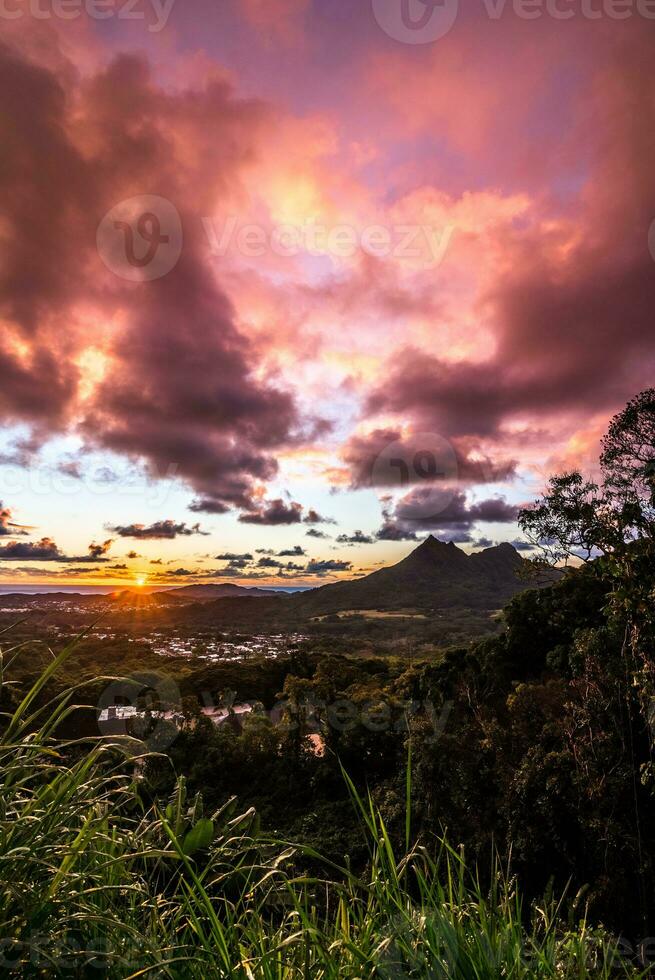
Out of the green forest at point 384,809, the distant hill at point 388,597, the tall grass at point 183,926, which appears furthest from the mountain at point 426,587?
the tall grass at point 183,926

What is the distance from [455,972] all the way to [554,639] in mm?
24589

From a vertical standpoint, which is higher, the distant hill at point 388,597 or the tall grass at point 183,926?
the tall grass at point 183,926

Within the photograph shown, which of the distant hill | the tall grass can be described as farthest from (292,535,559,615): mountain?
the tall grass

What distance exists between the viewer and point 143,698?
99.4 feet

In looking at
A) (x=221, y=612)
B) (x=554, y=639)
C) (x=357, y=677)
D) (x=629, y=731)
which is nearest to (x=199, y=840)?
(x=629, y=731)

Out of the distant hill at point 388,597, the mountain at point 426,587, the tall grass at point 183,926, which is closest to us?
the tall grass at point 183,926

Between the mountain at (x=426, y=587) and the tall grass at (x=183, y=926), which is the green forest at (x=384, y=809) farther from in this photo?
the mountain at (x=426, y=587)

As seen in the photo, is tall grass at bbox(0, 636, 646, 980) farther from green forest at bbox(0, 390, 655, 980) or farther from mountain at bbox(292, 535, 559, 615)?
mountain at bbox(292, 535, 559, 615)

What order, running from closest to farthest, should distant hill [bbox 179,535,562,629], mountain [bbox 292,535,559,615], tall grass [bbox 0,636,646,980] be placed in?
tall grass [bbox 0,636,646,980] < distant hill [bbox 179,535,562,629] < mountain [bbox 292,535,559,615]

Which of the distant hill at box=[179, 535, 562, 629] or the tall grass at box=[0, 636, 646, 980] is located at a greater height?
the tall grass at box=[0, 636, 646, 980]

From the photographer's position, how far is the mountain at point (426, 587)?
126 metres

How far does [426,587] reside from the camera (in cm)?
15012

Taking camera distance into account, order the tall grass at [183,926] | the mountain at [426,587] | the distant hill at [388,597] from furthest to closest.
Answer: the mountain at [426,587]
the distant hill at [388,597]
the tall grass at [183,926]

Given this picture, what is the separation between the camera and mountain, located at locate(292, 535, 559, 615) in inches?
4968
